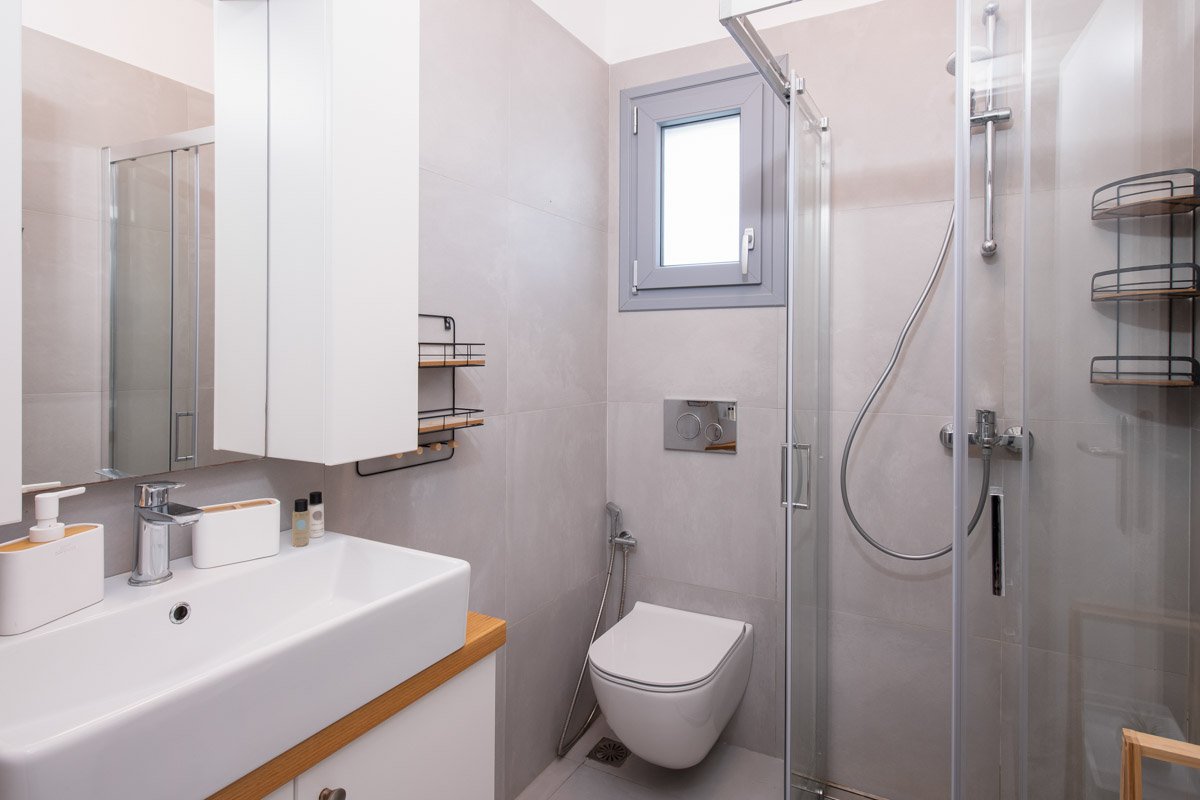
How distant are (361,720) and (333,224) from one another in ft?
2.70

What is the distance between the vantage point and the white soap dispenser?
848mm

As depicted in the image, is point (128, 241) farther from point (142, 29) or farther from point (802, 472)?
point (802, 472)

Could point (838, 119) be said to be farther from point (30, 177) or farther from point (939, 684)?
point (30, 177)

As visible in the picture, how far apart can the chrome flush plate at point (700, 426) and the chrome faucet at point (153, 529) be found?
1599mm

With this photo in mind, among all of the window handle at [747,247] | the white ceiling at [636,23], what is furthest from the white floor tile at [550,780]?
the white ceiling at [636,23]

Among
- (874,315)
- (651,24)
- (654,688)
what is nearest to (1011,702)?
(654,688)

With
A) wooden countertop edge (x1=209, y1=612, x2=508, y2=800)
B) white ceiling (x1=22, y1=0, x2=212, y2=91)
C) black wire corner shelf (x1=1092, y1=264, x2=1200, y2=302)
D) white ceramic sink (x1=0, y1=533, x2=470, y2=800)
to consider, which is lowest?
wooden countertop edge (x1=209, y1=612, x2=508, y2=800)

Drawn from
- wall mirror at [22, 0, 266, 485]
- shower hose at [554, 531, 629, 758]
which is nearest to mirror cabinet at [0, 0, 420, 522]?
wall mirror at [22, 0, 266, 485]

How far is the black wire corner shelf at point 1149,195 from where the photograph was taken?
2.73 ft

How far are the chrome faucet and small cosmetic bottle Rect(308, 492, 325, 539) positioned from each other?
0.84ft

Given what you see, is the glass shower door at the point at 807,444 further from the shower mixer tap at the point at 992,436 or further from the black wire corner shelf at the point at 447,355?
the black wire corner shelf at the point at 447,355

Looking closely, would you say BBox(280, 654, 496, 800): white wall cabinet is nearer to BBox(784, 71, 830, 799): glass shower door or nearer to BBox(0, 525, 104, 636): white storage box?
BBox(0, 525, 104, 636): white storage box

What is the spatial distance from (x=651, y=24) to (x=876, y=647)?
2.28 metres

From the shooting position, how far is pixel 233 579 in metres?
1.10
